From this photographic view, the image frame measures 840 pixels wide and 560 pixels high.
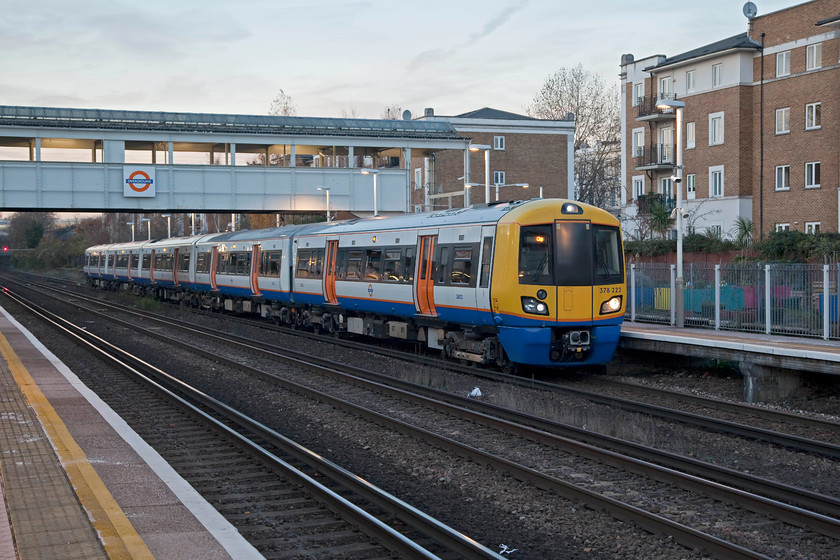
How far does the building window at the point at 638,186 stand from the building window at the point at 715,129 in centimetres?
632

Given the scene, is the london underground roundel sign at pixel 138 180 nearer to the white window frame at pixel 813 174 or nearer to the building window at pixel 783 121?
the building window at pixel 783 121

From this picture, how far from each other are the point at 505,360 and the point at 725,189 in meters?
28.6

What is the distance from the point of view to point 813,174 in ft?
122

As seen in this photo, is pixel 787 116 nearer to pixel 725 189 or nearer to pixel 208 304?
pixel 725 189

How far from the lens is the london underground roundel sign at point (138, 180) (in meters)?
36.2

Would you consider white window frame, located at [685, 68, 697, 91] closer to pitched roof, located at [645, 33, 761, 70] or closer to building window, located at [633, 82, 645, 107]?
pitched roof, located at [645, 33, 761, 70]

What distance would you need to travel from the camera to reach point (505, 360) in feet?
54.0

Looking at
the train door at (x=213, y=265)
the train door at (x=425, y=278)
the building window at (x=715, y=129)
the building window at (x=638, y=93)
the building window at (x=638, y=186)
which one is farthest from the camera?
the building window at (x=638, y=186)

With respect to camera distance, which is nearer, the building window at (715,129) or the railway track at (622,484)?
the railway track at (622,484)

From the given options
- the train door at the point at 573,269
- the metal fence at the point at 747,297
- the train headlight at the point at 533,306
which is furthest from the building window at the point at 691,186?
the train headlight at the point at 533,306

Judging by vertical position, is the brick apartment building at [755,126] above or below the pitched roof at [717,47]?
below

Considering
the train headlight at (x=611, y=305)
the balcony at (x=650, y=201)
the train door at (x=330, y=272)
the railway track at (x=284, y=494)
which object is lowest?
the railway track at (x=284, y=494)

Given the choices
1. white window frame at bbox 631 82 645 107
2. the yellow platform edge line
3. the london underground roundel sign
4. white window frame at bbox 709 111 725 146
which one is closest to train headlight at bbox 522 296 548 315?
the yellow platform edge line

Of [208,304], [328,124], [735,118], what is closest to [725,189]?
[735,118]
